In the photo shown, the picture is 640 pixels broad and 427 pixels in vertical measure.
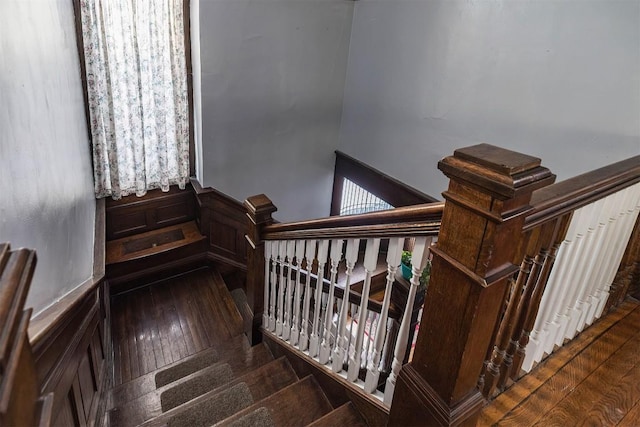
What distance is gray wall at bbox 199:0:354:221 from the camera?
362 cm

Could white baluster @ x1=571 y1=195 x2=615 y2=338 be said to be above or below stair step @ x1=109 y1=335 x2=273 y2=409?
above

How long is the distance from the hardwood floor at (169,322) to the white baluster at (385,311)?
2132mm

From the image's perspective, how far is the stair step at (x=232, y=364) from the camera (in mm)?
2430

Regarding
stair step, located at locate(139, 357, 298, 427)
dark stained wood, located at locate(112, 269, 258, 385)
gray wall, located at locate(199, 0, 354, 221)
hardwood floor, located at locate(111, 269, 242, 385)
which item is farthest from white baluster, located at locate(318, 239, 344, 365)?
gray wall, located at locate(199, 0, 354, 221)

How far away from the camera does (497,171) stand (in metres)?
0.83

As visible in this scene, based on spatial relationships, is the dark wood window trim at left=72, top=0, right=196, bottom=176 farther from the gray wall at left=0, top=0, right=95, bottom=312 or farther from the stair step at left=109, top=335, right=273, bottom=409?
the stair step at left=109, top=335, right=273, bottom=409

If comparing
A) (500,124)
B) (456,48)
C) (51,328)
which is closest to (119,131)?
(51,328)

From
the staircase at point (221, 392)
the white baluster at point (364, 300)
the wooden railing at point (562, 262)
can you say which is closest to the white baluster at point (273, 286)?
the staircase at point (221, 392)

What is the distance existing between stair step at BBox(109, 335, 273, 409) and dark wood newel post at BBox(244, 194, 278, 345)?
74mm

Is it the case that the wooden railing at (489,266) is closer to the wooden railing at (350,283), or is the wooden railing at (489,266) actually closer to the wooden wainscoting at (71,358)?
the wooden railing at (350,283)

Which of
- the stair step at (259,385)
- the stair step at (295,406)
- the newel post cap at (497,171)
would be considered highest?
the newel post cap at (497,171)

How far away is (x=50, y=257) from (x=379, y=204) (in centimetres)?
352

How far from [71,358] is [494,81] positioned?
318 centimetres

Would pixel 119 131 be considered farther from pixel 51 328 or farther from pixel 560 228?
pixel 560 228
